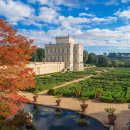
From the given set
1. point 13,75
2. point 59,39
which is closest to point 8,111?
point 13,75

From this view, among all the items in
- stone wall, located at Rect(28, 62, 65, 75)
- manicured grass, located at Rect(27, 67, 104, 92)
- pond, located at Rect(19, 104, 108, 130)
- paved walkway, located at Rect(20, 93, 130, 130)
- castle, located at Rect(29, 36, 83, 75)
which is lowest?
pond, located at Rect(19, 104, 108, 130)

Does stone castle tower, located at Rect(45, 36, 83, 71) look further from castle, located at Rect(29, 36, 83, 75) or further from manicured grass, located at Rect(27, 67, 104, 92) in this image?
manicured grass, located at Rect(27, 67, 104, 92)

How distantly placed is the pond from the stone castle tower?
177 feet

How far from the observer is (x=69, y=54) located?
241 feet

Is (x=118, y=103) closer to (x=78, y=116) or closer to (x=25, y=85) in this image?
(x=78, y=116)

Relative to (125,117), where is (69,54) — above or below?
above

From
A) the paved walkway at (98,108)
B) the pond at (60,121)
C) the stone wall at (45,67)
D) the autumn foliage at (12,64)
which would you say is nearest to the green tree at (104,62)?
the stone wall at (45,67)

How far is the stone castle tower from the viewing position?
73.6 m

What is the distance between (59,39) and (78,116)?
63515mm

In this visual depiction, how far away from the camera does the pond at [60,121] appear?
15133 millimetres

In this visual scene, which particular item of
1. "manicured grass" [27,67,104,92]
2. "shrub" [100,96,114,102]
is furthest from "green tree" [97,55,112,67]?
"shrub" [100,96,114,102]

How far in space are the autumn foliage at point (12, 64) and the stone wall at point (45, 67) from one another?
38370 millimetres

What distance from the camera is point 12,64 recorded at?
10.7 m

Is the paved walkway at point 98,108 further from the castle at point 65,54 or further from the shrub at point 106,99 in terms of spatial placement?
the castle at point 65,54
